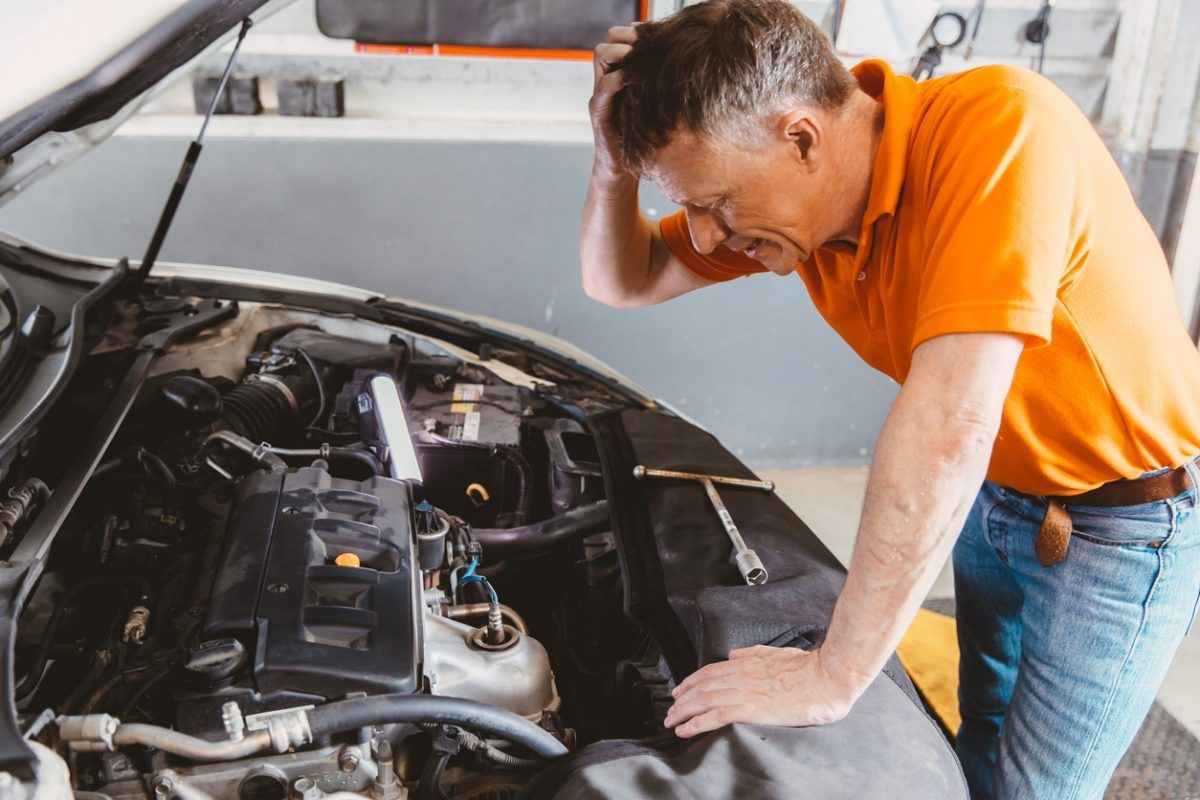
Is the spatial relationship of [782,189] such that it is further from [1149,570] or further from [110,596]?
[110,596]

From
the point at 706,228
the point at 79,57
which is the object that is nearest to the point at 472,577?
the point at 706,228

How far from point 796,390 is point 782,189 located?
8.47ft

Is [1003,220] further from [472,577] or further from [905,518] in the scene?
[472,577]

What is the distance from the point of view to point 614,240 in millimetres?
1553

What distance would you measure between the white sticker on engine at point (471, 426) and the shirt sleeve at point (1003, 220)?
0.96 m

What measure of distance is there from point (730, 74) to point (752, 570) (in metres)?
0.67

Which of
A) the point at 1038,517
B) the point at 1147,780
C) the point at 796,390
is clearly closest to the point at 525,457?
the point at 1038,517

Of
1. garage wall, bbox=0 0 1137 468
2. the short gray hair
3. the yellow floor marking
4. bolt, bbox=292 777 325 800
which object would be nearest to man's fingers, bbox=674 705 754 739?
bolt, bbox=292 777 325 800

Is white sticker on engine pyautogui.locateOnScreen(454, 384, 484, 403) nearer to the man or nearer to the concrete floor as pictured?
the man

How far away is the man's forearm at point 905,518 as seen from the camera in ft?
3.04

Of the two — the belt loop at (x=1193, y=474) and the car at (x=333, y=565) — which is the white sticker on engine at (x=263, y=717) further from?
the belt loop at (x=1193, y=474)

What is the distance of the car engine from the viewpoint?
1021mm

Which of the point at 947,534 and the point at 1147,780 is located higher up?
the point at 947,534

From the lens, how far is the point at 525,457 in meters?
1.78
